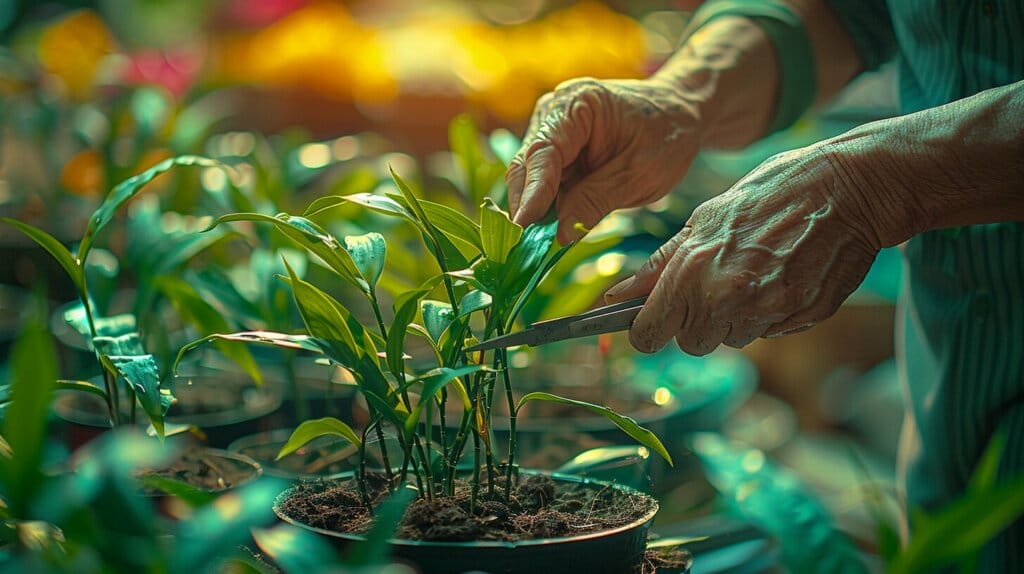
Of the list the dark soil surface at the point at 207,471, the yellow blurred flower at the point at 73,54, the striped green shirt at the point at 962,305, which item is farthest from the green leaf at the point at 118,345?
the yellow blurred flower at the point at 73,54

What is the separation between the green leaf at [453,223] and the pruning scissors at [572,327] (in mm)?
68

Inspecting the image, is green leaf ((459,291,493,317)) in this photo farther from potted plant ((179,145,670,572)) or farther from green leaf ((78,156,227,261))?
green leaf ((78,156,227,261))

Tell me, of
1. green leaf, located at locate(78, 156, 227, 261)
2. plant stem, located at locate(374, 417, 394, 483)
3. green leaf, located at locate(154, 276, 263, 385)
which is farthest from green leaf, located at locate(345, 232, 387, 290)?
green leaf, located at locate(154, 276, 263, 385)

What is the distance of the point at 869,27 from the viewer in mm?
1042

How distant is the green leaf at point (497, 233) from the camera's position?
0.62m

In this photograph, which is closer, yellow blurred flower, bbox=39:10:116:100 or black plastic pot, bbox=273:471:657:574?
black plastic pot, bbox=273:471:657:574

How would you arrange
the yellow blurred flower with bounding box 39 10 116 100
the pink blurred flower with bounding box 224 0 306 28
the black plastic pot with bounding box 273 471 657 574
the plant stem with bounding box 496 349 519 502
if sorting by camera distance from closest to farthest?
1. the black plastic pot with bounding box 273 471 657 574
2. the plant stem with bounding box 496 349 519 502
3. the yellow blurred flower with bounding box 39 10 116 100
4. the pink blurred flower with bounding box 224 0 306 28

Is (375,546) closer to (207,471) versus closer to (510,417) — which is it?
(510,417)

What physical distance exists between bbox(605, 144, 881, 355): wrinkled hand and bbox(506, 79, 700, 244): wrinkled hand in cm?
14

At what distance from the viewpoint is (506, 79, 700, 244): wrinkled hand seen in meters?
0.80

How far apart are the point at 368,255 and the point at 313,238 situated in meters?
0.04

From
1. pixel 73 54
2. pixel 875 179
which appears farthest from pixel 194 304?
pixel 73 54

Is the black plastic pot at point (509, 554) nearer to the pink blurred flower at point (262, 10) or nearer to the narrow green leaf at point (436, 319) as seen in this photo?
the narrow green leaf at point (436, 319)

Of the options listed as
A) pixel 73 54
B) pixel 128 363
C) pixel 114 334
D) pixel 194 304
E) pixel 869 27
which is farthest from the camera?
pixel 73 54
